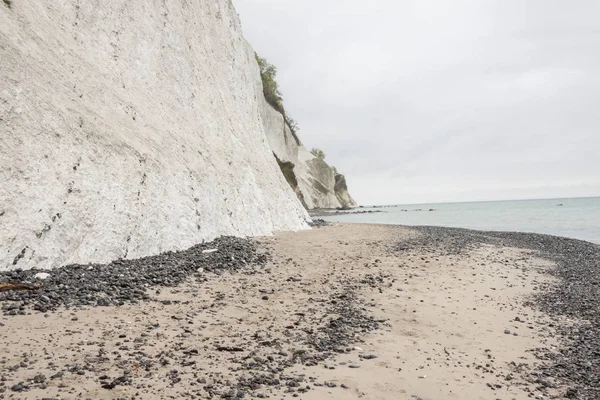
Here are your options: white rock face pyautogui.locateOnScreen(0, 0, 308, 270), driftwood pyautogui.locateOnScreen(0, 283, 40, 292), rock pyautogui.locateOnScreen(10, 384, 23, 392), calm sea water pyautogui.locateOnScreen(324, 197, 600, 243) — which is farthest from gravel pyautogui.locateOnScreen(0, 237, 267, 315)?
calm sea water pyautogui.locateOnScreen(324, 197, 600, 243)

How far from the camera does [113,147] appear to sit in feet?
36.3

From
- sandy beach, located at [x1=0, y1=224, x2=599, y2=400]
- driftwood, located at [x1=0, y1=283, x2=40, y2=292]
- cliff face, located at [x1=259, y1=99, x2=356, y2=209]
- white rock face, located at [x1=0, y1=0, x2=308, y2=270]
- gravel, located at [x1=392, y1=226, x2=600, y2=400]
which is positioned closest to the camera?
sandy beach, located at [x1=0, y1=224, x2=599, y2=400]

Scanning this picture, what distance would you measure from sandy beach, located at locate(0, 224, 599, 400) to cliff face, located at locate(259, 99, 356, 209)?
1235 inches

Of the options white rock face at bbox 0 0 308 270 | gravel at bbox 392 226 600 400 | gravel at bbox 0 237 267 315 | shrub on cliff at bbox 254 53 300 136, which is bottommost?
gravel at bbox 392 226 600 400

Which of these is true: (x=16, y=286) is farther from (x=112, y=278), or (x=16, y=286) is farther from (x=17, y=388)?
(x=17, y=388)

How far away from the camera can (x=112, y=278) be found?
8.34 m

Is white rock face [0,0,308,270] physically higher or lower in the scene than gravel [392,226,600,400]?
higher

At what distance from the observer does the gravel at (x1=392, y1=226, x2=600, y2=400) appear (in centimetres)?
574

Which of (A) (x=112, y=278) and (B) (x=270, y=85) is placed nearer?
→ (A) (x=112, y=278)

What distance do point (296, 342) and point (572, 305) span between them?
6899mm

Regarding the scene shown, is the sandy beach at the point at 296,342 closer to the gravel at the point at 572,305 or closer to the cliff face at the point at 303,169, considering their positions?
the gravel at the point at 572,305

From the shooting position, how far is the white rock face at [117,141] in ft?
28.9

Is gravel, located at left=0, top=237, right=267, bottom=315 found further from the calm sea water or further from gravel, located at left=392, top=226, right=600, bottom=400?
Result: the calm sea water

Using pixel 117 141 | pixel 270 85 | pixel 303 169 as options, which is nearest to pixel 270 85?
pixel 270 85
